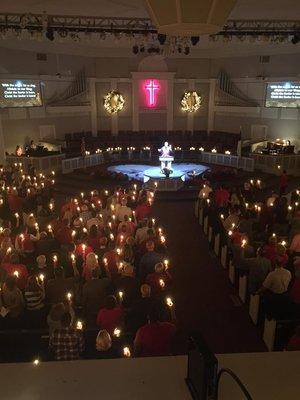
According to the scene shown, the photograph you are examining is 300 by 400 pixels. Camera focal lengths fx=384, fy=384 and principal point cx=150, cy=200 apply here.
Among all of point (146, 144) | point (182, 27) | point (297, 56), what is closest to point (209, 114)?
point (146, 144)

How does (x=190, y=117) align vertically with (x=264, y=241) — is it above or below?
above

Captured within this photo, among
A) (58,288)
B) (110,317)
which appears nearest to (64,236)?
(58,288)

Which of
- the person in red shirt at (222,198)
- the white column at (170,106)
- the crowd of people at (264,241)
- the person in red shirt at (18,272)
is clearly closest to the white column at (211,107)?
the white column at (170,106)

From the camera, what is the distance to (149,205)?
10.9 metres

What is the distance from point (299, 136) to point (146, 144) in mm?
8549

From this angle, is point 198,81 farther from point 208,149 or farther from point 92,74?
point 92,74

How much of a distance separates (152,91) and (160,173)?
7.72 metres

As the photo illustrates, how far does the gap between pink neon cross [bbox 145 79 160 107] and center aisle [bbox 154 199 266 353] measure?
44.2 feet

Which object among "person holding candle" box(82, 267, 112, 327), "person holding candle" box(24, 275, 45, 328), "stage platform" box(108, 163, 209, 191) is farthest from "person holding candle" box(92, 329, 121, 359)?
"stage platform" box(108, 163, 209, 191)

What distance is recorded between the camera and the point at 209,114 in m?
24.3

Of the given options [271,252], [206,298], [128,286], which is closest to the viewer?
[128,286]

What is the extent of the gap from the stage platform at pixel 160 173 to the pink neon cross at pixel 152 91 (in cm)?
516

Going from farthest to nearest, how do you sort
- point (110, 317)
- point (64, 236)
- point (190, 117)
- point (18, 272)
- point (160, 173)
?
point (190, 117) → point (160, 173) → point (64, 236) → point (18, 272) → point (110, 317)

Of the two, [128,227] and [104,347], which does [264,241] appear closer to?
[128,227]
